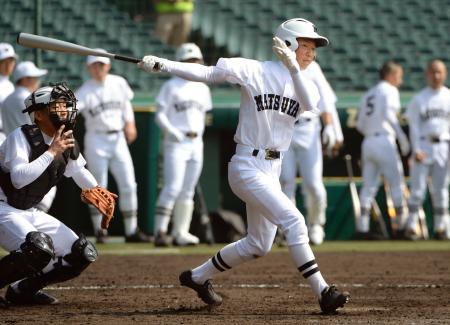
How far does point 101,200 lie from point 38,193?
1.23 feet

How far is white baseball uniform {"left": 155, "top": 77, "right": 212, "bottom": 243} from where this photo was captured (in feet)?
39.5

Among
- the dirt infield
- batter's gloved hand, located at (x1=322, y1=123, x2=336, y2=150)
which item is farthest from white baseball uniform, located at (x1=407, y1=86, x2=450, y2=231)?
the dirt infield

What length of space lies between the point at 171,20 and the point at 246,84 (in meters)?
9.58

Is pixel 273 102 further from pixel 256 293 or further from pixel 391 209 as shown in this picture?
pixel 391 209

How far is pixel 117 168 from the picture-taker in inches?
491

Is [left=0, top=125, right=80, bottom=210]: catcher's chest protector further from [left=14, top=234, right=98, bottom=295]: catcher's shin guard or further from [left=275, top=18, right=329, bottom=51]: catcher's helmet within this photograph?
[left=275, top=18, right=329, bottom=51]: catcher's helmet

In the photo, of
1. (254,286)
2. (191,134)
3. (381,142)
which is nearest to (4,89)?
(191,134)

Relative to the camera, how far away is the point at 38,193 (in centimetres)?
695

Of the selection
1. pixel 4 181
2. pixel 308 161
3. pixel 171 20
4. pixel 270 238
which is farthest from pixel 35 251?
pixel 171 20

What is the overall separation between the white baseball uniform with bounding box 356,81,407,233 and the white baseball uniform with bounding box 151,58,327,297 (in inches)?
244

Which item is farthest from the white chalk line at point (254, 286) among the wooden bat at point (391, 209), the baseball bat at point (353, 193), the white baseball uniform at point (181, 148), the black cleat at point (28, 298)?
the wooden bat at point (391, 209)

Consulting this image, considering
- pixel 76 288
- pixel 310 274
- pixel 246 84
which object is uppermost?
pixel 246 84

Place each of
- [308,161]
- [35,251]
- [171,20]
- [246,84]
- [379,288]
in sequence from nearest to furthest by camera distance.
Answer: [35,251] → [246,84] → [379,288] → [308,161] → [171,20]

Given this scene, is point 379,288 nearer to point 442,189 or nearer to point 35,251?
point 35,251
